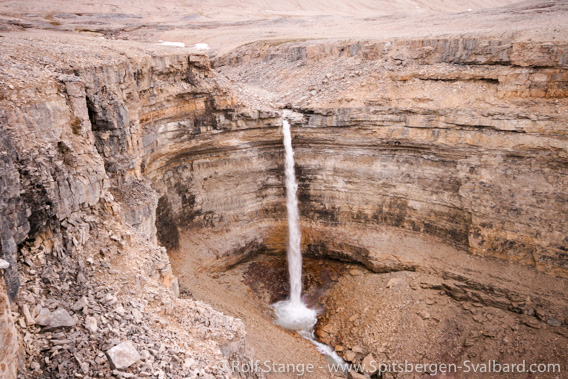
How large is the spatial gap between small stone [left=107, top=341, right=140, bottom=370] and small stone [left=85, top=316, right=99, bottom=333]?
56cm

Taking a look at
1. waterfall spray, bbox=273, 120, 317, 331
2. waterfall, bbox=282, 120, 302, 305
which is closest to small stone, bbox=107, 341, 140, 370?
waterfall spray, bbox=273, 120, 317, 331

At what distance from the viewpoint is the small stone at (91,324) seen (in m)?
7.54

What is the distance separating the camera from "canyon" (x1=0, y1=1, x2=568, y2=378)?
10.5 m

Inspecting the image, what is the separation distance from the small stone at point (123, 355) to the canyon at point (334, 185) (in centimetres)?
154

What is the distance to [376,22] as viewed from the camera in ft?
118

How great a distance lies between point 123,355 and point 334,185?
15.9 meters

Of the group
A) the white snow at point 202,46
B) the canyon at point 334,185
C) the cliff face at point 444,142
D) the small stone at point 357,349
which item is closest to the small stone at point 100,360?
the canyon at point 334,185

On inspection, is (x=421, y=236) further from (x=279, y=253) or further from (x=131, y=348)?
(x=131, y=348)

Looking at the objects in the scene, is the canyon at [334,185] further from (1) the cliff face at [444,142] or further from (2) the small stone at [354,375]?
(2) the small stone at [354,375]

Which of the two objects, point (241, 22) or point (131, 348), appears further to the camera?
point (241, 22)

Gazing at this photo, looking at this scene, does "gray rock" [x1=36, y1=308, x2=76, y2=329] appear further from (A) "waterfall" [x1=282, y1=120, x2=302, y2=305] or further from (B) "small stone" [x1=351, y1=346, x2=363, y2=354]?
(A) "waterfall" [x1=282, y1=120, x2=302, y2=305]

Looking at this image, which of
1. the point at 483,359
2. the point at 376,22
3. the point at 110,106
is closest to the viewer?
the point at 110,106

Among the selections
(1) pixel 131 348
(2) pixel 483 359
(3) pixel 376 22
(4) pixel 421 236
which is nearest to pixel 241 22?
(3) pixel 376 22

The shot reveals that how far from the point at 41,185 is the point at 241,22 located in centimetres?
3614
